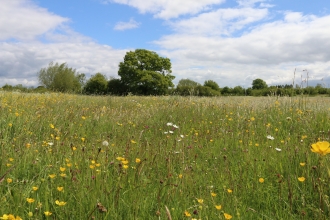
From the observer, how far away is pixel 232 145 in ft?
13.1

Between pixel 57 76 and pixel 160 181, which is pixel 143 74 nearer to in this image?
pixel 57 76

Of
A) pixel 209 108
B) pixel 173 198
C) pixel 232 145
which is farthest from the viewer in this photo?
pixel 209 108

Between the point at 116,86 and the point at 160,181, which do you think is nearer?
the point at 160,181

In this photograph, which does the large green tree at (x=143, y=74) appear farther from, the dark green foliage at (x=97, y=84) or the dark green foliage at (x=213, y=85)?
the dark green foliage at (x=213, y=85)

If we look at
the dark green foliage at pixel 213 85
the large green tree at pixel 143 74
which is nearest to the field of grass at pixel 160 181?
the large green tree at pixel 143 74

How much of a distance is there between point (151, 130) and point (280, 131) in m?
2.43

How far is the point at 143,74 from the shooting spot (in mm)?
44094

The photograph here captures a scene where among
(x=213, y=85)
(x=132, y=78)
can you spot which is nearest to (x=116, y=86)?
(x=132, y=78)

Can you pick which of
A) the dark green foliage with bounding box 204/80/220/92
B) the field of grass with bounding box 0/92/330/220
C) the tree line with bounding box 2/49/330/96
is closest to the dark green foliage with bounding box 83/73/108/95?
the tree line with bounding box 2/49/330/96

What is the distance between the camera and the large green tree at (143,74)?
4412 centimetres

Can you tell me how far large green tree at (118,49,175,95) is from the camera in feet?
145

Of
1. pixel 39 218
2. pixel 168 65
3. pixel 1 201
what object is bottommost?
pixel 39 218

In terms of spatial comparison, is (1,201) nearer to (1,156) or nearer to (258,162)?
(1,156)

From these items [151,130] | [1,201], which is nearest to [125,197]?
[1,201]
